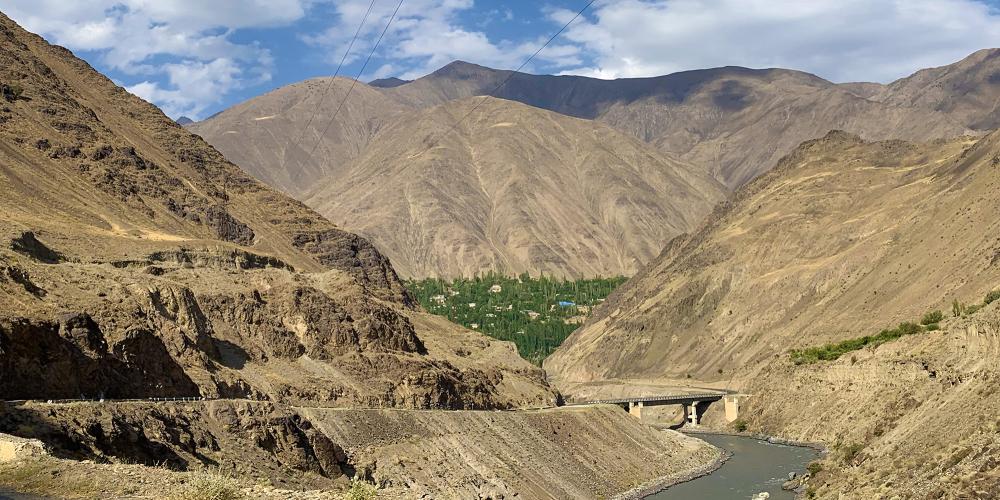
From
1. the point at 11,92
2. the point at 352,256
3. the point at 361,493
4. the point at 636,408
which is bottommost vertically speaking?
the point at 636,408

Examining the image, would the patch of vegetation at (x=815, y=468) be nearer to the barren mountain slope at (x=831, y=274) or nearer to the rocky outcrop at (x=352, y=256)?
the barren mountain slope at (x=831, y=274)

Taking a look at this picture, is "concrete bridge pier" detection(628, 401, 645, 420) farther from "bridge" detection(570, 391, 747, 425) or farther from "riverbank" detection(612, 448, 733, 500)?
"riverbank" detection(612, 448, 733, 500)

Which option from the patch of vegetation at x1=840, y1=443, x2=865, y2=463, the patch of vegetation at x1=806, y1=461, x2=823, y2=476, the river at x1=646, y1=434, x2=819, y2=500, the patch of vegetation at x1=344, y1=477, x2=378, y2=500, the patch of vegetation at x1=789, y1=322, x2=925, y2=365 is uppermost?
the patch of vegetation at x1=344, y1=477, x2=378, y2=500

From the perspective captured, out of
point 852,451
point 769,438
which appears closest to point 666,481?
point 852,451

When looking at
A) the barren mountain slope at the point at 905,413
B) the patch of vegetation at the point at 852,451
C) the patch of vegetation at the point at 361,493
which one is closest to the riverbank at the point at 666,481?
the barren mountain slope at the point at 905,413

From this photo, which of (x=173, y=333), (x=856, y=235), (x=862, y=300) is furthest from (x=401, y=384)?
(x=856, y=235)

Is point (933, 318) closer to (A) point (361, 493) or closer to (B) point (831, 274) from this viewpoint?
(B) point (831, 274)

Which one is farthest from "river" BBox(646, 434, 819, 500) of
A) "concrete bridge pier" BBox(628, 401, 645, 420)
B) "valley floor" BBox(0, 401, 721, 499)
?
"concrete bridge pier" BBox(628, 401, 645, 420)

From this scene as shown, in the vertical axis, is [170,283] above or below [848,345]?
above
